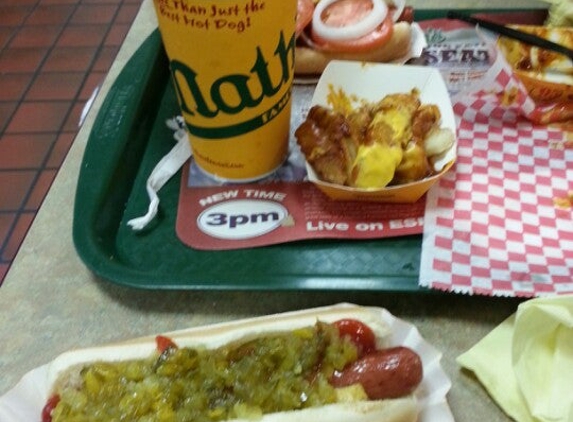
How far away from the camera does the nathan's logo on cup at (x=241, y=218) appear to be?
3.99 feet

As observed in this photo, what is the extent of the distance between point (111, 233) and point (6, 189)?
2.09ft

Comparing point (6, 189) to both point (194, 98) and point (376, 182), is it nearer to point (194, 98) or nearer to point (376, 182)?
point (194, 98)

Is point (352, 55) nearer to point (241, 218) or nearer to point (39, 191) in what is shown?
point (241, 218)

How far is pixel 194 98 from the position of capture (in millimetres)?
1201

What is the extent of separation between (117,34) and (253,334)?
1.67m

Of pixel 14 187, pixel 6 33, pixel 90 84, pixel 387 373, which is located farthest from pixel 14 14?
pixel 387 373

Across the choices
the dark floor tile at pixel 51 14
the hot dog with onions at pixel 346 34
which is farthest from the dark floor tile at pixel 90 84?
the hot dog with onions at pixel 346 34

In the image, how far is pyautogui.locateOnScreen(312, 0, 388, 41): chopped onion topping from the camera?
1.54 metres

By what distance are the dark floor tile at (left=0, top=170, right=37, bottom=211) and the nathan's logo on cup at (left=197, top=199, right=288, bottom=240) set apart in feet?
2.20

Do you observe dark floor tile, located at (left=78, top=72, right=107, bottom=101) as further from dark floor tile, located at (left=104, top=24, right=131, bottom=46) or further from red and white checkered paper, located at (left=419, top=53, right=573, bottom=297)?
red and white checkered paper, located at (left=419, top=53, right=573, bottom=297)

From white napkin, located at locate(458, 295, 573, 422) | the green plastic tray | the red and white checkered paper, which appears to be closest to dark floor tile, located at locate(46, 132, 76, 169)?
the green plastic tray

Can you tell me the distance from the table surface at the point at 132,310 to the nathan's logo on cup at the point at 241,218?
0.13 metres

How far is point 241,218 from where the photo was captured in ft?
4.09

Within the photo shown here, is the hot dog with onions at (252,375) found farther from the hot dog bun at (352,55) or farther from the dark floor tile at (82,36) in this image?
the dark floor tile at (82,36)
